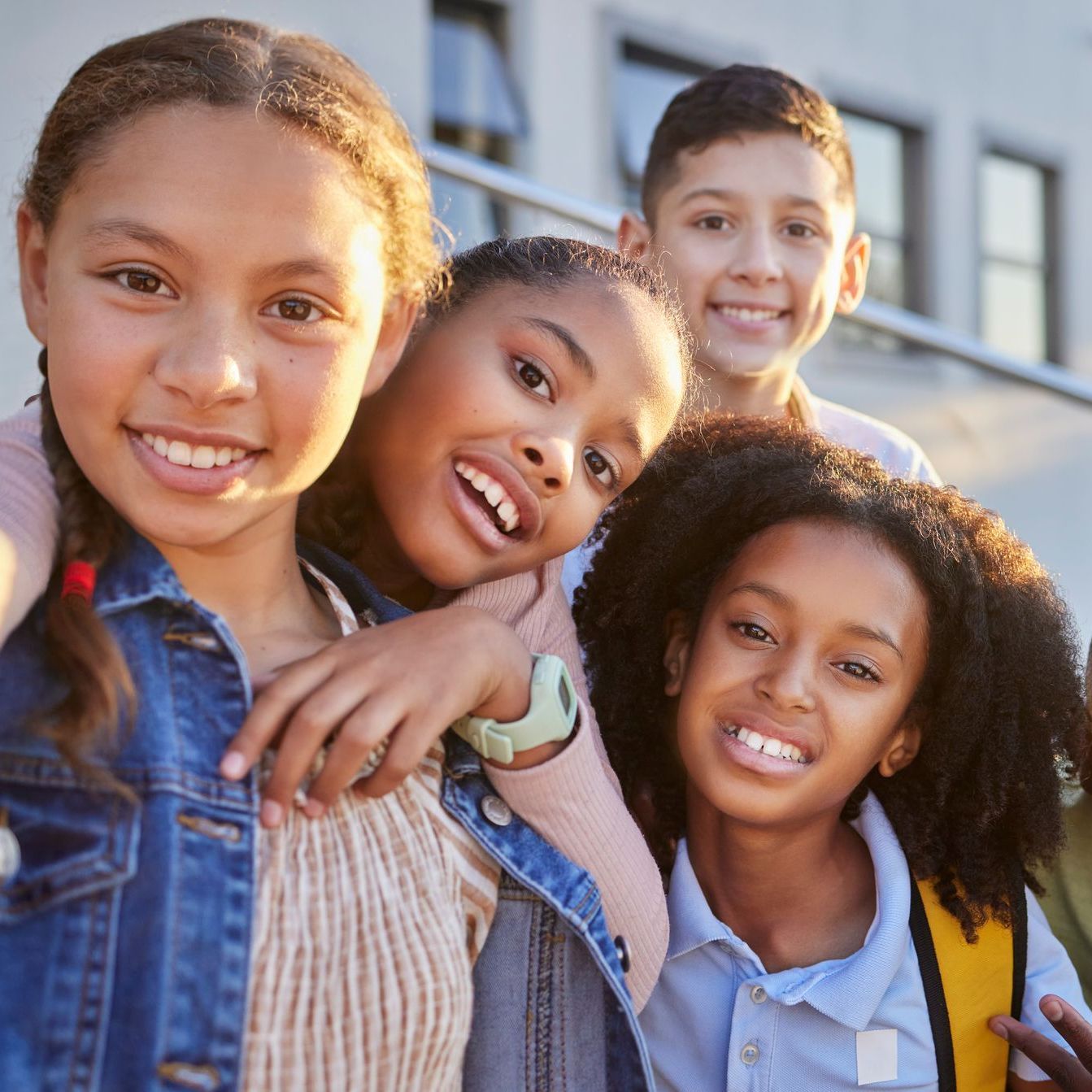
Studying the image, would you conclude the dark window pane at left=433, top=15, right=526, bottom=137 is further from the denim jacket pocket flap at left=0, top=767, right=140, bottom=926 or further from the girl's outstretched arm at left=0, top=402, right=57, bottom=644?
the denim jacket pocket flap at left=0, top=767, right=140, bottom=926

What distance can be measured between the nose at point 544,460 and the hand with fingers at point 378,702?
0.27 m

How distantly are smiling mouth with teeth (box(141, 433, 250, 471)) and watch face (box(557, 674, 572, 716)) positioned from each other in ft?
1.50

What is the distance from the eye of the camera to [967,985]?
73.9 inches

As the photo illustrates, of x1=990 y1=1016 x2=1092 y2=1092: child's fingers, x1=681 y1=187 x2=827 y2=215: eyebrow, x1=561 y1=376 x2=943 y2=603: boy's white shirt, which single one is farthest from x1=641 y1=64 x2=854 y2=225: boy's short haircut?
x1=990 y1=1016 x2=1092 y2=1092: child's fingers

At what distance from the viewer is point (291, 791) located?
1281mm

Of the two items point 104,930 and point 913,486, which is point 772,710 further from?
point 104,930

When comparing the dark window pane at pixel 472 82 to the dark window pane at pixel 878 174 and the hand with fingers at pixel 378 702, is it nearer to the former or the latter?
the dark window pane at pixel 878 174

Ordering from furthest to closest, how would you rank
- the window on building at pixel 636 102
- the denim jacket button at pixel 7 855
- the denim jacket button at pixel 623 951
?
the window on building at pixel 636 102 < the denim jacket button at pixel 623 951 < the denim jacket button at pixel 7 855

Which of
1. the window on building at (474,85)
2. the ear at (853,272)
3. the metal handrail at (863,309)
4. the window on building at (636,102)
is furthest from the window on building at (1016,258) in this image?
the ear at (853,272)

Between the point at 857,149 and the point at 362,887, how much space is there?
8.25 metres

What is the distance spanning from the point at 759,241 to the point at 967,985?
1663mm

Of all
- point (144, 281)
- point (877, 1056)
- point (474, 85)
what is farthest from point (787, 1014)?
point (474, 85)

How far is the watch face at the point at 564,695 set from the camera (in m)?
1.54

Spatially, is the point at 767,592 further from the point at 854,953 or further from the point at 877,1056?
the point at 877,1056
